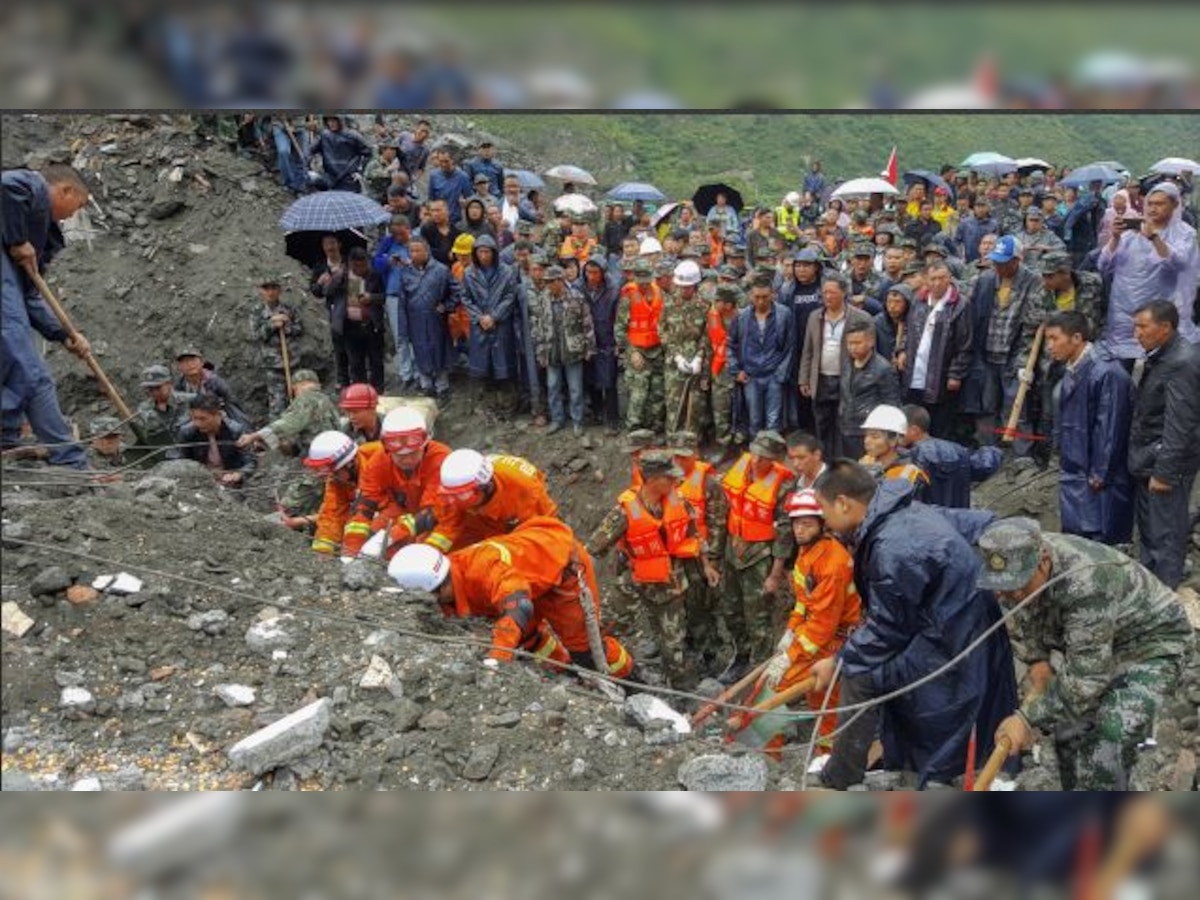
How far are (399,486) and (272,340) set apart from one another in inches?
A: 196

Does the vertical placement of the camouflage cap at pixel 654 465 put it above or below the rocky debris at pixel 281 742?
above

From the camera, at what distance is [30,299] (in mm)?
5453

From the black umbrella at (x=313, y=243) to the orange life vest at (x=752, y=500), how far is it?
18.0 ft

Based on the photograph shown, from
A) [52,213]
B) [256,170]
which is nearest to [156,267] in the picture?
[256,170]

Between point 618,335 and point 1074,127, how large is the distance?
367 inches

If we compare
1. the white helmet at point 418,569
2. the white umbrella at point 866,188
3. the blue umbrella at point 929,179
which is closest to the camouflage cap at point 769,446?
the white helmet at point 418,569

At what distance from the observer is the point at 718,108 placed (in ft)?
7.48

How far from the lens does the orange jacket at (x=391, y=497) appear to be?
643 centimetres

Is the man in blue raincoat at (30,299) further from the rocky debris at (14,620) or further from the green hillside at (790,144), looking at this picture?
the green hillside at (790,144)

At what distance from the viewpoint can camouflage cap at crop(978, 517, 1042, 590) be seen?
4.05m

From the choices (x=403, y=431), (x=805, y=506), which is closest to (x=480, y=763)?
(x=805, y=506)

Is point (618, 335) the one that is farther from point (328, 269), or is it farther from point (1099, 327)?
point (1099, 327)

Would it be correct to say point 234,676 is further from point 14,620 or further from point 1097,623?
point 1097,623

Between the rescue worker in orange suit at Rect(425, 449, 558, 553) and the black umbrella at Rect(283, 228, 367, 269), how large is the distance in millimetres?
5218
